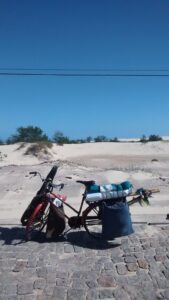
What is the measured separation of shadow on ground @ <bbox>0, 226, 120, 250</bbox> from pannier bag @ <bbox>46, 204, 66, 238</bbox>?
111 millimetres

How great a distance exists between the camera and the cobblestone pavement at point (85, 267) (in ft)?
17.1

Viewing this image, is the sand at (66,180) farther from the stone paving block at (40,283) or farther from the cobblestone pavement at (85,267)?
the stone paving block at (40,283)

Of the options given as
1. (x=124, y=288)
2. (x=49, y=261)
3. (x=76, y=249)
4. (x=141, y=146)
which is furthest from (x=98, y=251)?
(x=141, y=146)

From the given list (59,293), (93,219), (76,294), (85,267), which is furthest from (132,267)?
(93,219)

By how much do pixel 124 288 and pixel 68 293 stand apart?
716 mm

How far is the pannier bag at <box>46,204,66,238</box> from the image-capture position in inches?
281

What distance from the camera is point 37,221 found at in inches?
288

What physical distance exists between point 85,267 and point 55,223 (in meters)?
1.36

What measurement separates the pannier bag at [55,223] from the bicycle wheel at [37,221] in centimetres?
19

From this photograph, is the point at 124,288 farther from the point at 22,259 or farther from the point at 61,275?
the point at 22,259

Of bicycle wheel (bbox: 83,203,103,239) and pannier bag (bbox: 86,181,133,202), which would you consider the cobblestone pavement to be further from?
pannier bag (bbox: 86,181,133,202)

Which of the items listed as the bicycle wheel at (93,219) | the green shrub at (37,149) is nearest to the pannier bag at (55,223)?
the bicycle wheel at (93,219)

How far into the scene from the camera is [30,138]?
38812mm

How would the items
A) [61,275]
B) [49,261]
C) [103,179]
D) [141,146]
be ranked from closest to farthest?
1. [61,275]
2. [49,261]
3. [103,179]
4. [141,146]
